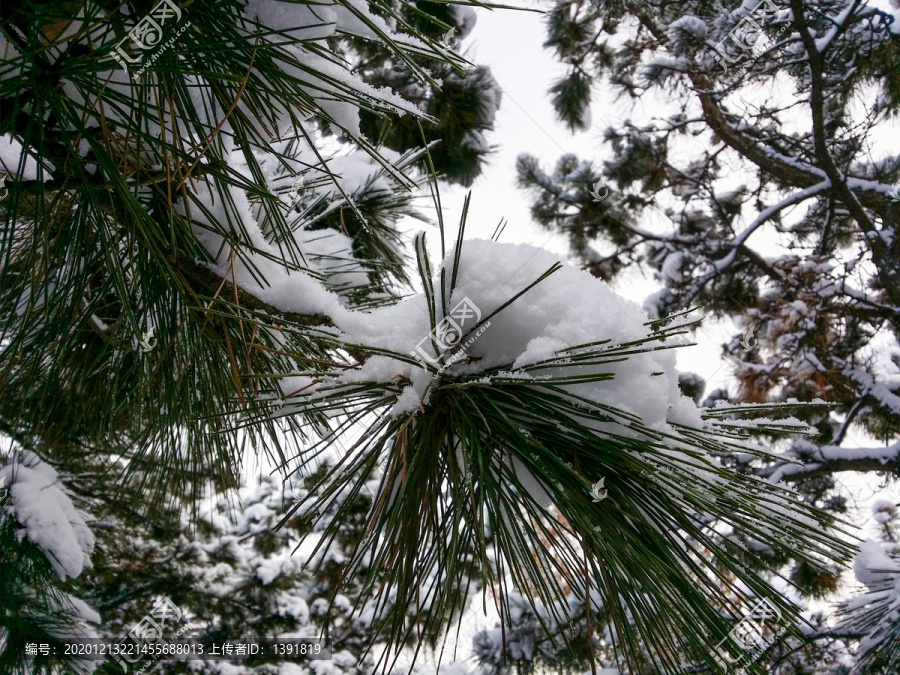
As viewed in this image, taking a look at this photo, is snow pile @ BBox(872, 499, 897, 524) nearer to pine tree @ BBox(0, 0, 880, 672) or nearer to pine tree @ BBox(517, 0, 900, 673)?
pine tree @ BBox(517, 0, 900, 673)

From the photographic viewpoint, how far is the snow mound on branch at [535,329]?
1.59ft

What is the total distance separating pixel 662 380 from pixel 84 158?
0.59 meters

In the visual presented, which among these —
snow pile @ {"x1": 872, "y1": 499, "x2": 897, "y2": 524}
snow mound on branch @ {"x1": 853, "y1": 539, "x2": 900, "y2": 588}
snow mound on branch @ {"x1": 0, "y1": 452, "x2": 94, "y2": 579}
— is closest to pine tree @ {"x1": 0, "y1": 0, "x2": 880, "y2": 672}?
snow mound on branch @ {"x1": 0, "y1": 452, "x2": 94, "y2": 579}

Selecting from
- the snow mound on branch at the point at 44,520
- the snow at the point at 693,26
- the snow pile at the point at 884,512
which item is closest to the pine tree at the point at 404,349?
the snow mound on branch at the point at 44,520

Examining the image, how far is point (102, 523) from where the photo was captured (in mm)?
1849

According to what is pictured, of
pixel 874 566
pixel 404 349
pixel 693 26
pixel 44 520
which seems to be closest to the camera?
pixel 404 349

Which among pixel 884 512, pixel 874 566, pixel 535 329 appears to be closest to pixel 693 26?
pixel 874 566

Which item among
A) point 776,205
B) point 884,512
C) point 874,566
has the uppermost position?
point 776,205

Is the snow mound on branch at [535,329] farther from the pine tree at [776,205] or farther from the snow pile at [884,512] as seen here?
the snow pile at [884,512]

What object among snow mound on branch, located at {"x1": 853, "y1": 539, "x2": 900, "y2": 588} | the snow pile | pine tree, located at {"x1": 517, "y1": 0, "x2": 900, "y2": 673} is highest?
pine tree, located at {"x1": 517, "y1": 0, "x2": 900, "y2": 673}

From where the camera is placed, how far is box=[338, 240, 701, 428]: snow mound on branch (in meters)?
0.49

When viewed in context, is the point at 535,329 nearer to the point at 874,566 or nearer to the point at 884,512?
the point at 874,566

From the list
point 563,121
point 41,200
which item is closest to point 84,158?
point 41,200

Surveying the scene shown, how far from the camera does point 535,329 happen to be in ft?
1.73
